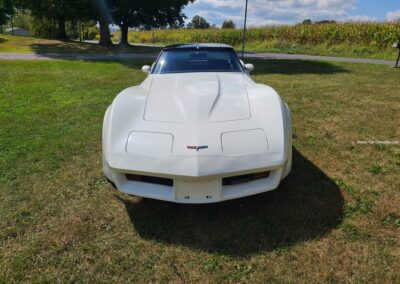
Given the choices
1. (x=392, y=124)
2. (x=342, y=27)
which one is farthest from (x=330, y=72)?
(x=342, y=27)

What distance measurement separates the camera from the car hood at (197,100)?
284 centimetres

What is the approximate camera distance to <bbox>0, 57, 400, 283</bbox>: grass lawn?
2262mm

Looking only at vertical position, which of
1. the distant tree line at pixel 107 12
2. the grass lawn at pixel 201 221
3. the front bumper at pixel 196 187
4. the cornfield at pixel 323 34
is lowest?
the grass lawn at pixel 201 221

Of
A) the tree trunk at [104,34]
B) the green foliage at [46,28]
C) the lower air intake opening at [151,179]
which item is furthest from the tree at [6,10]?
the lower air intake opening at [151,179]

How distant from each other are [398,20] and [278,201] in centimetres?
2229

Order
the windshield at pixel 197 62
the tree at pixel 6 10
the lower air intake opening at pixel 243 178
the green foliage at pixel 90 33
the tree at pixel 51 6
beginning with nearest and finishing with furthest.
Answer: the lower air intake opening at pixel 243 178
the windshield at pixel 197 62
the tree at pixel 51 6
the tree at pixel 6 10
the green foliage at pixel 90 33

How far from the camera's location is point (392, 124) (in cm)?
538

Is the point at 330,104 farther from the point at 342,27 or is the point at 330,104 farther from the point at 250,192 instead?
the point at 342,27

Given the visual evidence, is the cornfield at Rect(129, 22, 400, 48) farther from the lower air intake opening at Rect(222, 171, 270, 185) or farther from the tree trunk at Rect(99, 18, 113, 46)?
the lower air intake opening at Rect(222, 171, 270, 185)

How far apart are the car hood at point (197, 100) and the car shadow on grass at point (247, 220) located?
814 millimetres

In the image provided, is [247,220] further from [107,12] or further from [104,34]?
[107,12]

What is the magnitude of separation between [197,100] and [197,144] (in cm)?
66

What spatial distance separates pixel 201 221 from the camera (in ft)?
9.20

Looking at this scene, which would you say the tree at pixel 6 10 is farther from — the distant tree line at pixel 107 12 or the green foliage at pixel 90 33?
the green foliage at pixel 90 33
